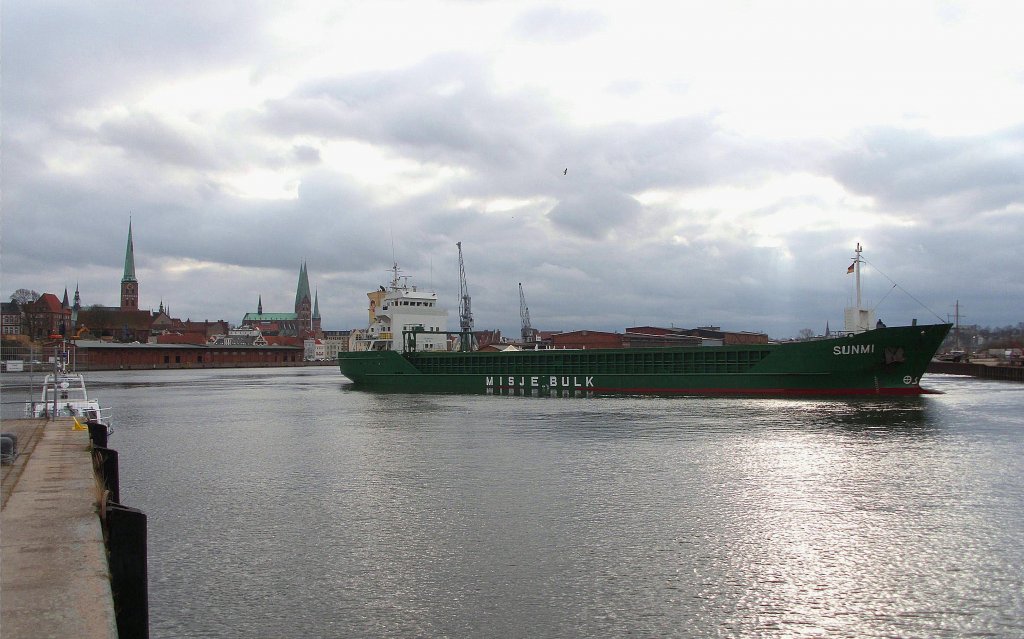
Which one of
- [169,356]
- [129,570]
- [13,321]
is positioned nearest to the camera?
[129,570]

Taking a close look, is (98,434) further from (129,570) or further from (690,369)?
(690,369)

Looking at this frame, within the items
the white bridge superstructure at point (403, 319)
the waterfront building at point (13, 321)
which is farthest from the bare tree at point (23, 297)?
the white bridge superstructure at point (403, 319)

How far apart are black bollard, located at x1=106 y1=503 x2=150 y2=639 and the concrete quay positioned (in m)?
0.20

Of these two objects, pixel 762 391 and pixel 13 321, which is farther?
pixel 13 321

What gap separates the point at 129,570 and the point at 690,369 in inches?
1460

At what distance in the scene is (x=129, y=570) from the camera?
24.7ft

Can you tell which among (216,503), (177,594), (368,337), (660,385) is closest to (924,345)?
(660,385)

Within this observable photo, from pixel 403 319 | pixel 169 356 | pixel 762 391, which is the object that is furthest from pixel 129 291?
pixel 762 391

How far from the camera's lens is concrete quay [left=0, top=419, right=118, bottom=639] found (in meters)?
5.28

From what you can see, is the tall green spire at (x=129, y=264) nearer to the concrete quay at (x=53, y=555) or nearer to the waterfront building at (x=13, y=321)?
the waterfront building at (x=13, y=321)

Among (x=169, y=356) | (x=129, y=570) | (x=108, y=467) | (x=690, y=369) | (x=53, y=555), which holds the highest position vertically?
(x=690, y=369)

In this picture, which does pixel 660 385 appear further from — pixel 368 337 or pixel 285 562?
pixel 285 562

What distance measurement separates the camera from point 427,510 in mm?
14297

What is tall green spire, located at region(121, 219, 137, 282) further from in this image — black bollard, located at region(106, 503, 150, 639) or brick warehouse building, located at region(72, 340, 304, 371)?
black bollard, located at region(106, 503, 150, 639)
